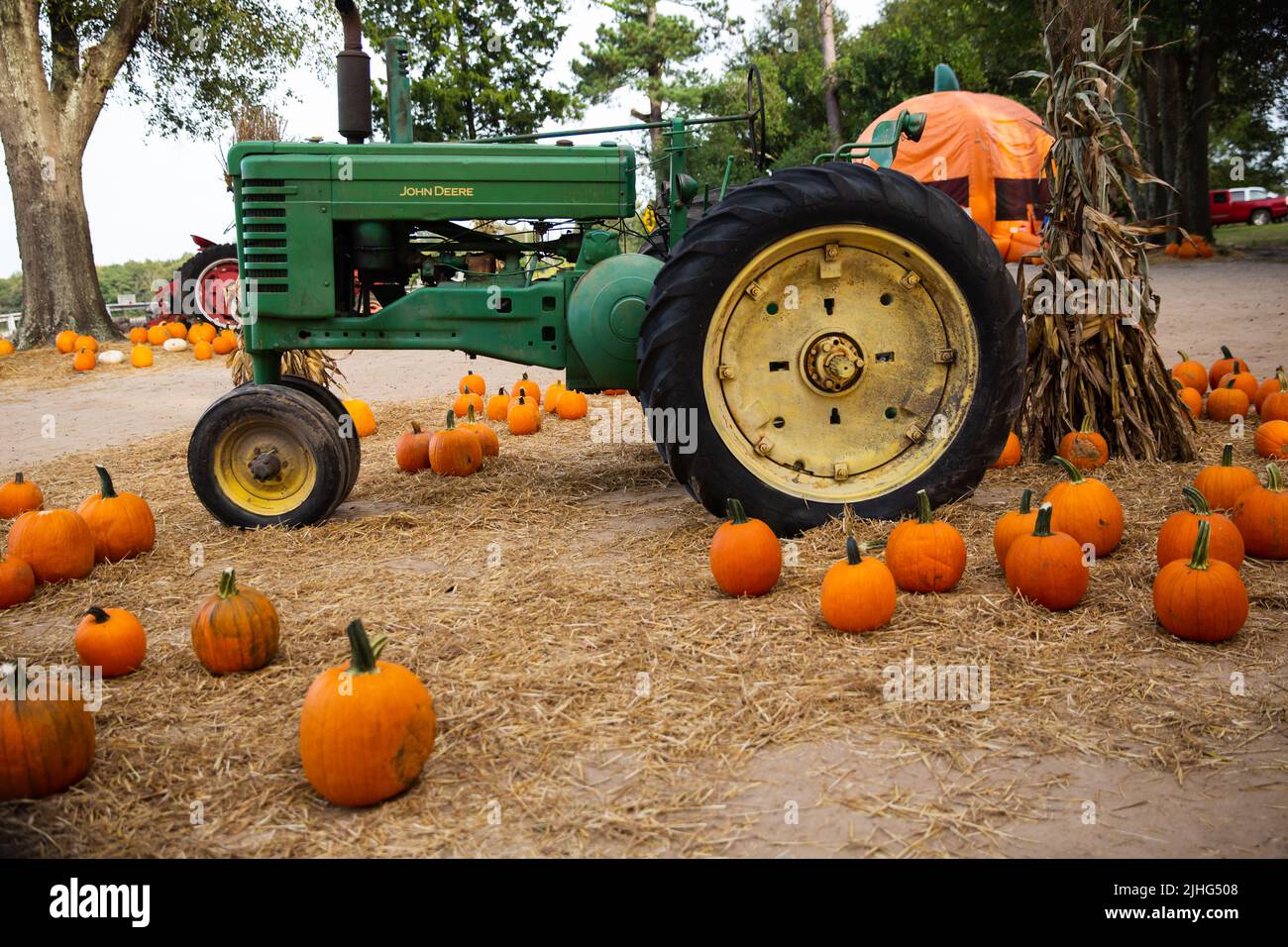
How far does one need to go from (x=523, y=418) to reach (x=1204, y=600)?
5114mm

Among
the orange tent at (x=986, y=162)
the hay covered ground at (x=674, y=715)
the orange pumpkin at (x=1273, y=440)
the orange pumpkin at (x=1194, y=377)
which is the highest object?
the orange tent at (x=986, y=162)

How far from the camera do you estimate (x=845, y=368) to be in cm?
452

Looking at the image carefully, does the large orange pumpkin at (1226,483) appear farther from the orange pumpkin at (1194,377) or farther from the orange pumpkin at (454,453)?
the orange pumpkin at (454,453)

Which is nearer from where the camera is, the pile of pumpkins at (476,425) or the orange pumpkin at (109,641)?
the orange pumpkin at (109,641)

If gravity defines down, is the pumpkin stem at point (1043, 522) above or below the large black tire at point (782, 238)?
below

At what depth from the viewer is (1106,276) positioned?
18.7 ft

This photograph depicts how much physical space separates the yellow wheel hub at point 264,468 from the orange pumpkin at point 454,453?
1.20 m

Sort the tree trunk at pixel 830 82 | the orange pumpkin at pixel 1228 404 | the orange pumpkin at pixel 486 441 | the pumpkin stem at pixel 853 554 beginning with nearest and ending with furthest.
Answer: the pumpkin stem at pixel 853 554 < the orange pumpkin at pixel 486 441 < the orange pumpkin at pixel 1228 404 < the tree trunk at pixel 830 82

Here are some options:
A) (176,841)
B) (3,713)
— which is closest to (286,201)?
A: (3,713)

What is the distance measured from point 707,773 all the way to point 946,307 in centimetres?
271

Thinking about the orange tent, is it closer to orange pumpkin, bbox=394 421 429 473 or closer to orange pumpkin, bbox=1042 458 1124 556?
orange pumpkin, bbox=394 421 429 473

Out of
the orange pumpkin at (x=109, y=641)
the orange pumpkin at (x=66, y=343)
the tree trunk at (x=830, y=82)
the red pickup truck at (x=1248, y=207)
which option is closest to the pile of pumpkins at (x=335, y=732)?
the orange pumpkin at (x=109, y=641)

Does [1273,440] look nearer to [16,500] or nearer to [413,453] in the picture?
[413,453]

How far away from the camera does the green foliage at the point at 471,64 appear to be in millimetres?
27906
